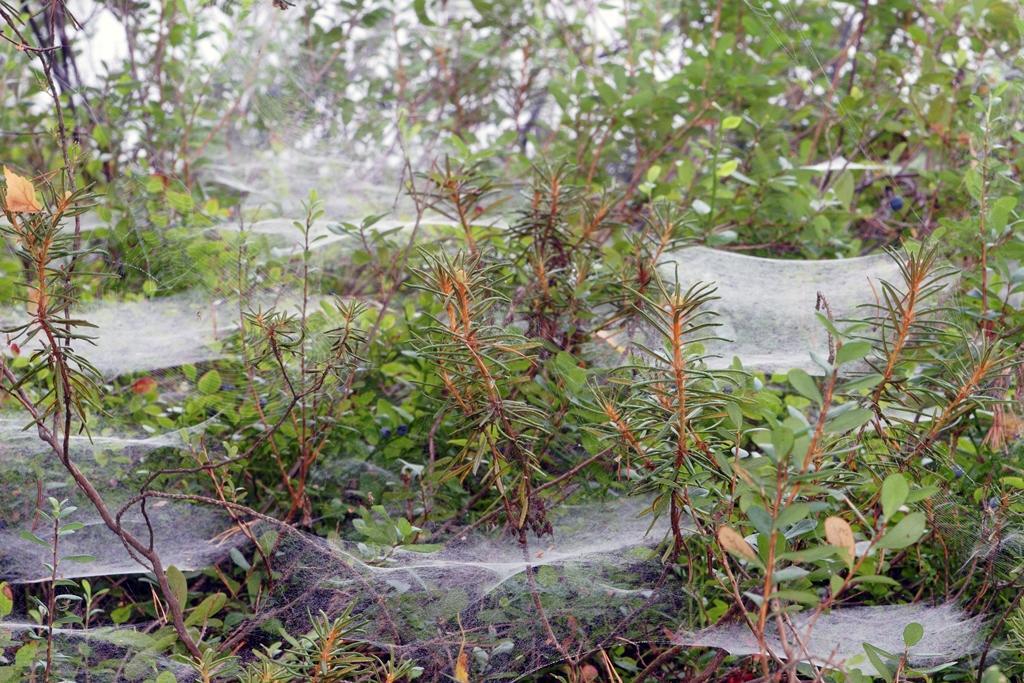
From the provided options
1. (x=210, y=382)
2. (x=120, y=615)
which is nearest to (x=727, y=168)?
(x=210, y=382)

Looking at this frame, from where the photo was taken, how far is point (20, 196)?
4.92 ft

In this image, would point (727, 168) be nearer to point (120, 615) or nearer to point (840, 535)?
point (840, 535)

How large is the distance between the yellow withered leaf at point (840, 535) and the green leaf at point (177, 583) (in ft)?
4.48

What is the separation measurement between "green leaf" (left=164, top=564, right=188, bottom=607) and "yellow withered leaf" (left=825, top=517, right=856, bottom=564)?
4.48 feet

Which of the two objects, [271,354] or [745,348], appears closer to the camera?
[271,354]

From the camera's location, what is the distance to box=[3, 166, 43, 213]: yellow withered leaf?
1.49 m

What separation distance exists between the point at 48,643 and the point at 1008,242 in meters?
2.04

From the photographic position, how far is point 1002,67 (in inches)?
125

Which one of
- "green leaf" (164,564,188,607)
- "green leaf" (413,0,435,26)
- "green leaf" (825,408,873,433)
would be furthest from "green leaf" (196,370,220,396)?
"green leaf" (413,0,435,26)

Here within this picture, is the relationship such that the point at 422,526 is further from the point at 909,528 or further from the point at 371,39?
the point at 371,39

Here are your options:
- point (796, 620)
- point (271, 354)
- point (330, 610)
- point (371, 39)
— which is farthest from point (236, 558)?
point (371, 39)

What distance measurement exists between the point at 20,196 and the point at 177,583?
0.92 meters

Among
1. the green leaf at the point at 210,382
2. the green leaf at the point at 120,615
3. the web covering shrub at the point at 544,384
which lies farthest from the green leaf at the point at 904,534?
the green leaf at the point at 210,382

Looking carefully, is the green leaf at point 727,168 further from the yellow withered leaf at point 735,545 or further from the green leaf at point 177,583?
the green leaf at point 177,583
